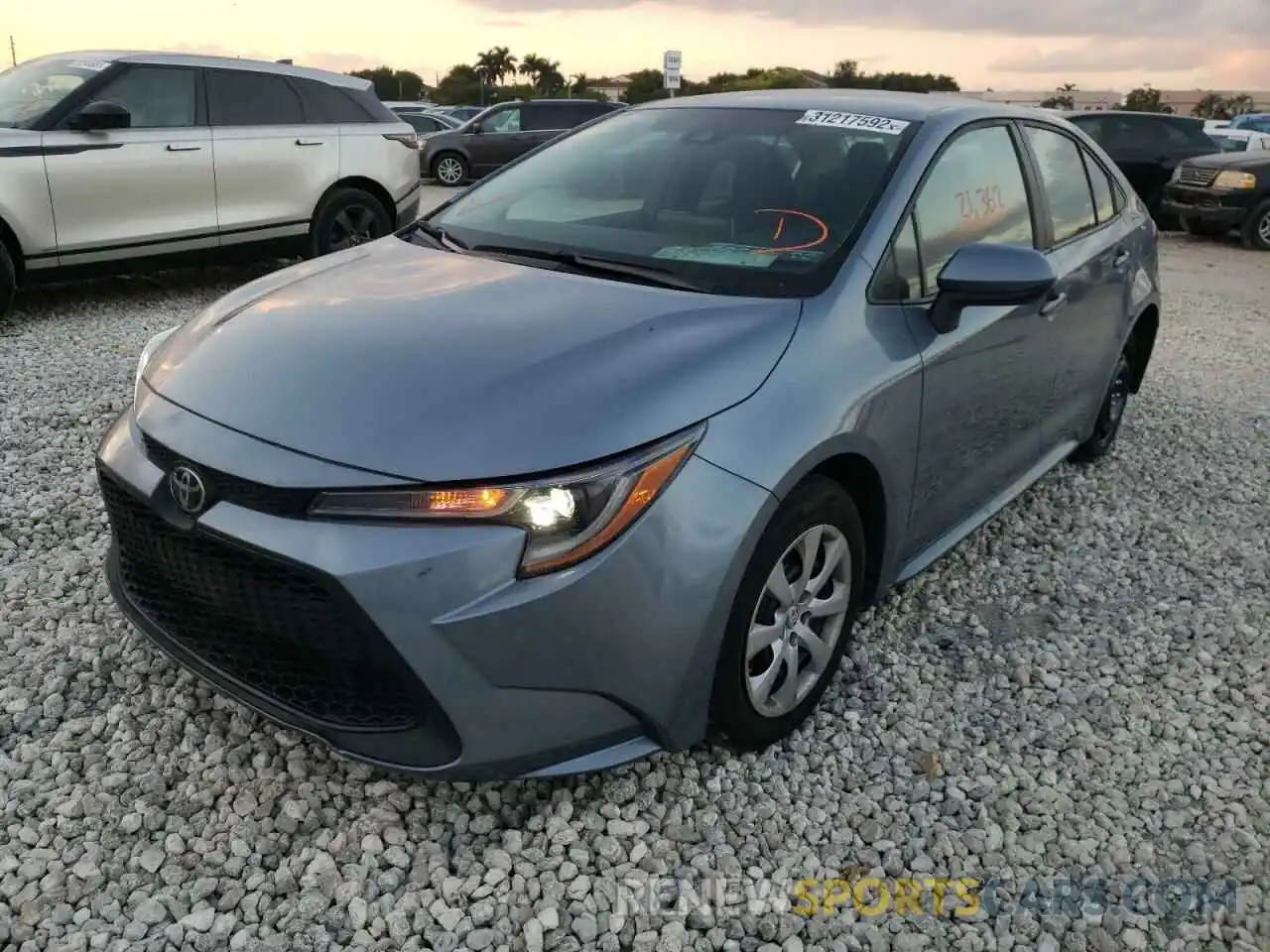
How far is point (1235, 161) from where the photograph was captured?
1322 centimetres

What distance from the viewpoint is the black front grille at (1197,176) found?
43.9 ft

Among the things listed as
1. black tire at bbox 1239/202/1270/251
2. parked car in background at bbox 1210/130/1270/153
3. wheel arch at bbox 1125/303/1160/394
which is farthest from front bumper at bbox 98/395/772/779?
parked car in background at bbox 1210/130/1270/153

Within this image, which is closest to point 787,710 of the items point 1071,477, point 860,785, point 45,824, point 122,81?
point 860,785

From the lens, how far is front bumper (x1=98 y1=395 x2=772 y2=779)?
2.00 meters

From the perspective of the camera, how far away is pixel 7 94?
6.64 m

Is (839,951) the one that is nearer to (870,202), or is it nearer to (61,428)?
(870,202)

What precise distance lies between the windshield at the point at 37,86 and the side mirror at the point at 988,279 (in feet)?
19.2

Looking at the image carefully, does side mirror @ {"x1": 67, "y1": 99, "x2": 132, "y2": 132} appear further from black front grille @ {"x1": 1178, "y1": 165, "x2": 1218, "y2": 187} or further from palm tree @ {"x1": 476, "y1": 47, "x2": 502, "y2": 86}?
palm tree @ {"x1": 476, "y1": 47, "x2": 502, "y2": 86}

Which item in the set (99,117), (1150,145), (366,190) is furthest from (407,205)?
(1150,145)

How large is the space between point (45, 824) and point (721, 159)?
8.37 ft

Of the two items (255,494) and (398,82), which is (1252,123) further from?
(398,82)

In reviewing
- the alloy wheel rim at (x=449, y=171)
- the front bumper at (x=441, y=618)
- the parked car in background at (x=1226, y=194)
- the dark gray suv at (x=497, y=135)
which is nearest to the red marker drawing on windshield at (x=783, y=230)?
the front bumper at (x=441, y=618)

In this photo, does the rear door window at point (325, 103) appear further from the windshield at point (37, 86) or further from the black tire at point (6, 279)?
the black tire at point (6, 279)

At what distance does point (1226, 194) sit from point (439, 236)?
13.0m
